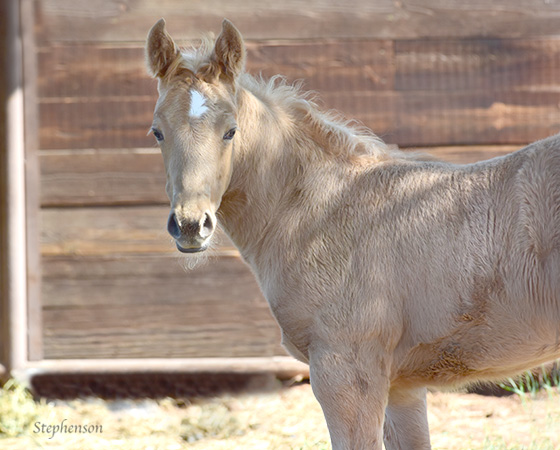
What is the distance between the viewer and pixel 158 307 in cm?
488

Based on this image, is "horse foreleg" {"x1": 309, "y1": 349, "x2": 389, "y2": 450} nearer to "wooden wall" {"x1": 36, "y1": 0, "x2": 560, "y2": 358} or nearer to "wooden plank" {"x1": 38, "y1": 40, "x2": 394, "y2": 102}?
"wooden wall" {"x1": 36, "y1": 0, "x2": 560, "y2": 358}

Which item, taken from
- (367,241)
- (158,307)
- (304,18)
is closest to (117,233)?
(158,307)

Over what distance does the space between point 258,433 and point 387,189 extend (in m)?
2.21

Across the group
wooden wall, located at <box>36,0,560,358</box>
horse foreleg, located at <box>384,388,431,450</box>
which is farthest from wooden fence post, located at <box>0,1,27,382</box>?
horse foreleg, located at <box>384,388,431,450</box>

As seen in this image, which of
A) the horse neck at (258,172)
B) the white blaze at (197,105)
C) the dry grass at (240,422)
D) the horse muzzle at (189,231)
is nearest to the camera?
the horse muzzle at (189,231)

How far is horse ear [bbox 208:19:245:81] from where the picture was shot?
2.85m

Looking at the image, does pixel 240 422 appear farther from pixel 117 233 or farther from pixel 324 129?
pixel 324 129

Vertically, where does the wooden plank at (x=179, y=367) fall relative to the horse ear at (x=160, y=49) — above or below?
below

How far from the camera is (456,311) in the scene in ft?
8.73

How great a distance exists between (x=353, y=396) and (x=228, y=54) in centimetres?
147

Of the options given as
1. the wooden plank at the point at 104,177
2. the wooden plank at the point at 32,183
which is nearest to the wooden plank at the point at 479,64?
the wooden plank at the point at 104,177

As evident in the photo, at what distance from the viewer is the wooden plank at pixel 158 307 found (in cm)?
488

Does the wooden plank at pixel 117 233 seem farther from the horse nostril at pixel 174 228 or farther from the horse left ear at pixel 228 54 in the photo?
the horse nostril at pixel 174 228

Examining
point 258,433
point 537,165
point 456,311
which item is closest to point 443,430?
point 258,433
